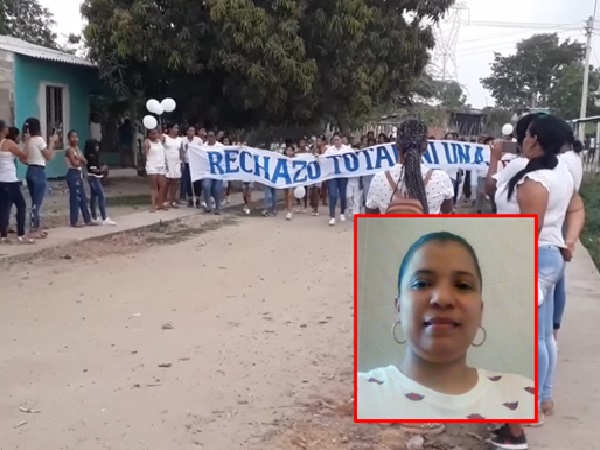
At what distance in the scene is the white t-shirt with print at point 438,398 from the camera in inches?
150

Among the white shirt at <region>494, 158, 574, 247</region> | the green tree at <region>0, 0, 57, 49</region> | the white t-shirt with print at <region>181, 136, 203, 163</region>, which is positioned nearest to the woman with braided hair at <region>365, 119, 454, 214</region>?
the white shirt at <region>494, 158, 574, 247</region>

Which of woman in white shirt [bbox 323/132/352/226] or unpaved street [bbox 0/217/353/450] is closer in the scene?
unpaved street [bbox 0/217/353/450]

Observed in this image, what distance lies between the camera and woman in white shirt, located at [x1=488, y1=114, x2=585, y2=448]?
4.18m

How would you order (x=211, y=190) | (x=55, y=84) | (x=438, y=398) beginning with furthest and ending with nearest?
(x=55, y=84), (x=211, y=190), (x=438, y=398)

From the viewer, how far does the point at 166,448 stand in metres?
4.30

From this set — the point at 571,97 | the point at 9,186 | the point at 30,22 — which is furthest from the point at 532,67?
the point at 9,186

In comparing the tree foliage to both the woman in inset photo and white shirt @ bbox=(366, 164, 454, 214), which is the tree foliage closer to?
white shirt @ bbox=(366, 164, 454, 214)

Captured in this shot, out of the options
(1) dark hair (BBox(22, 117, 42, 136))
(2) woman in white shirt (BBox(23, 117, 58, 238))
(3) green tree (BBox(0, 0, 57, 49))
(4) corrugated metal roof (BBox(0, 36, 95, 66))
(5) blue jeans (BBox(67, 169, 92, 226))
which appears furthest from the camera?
(3) green tree (BBox(0, 0, 57, 49))

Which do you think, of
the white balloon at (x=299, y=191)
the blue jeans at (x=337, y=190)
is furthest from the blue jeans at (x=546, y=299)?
the white balloon at (x=299, y=191)

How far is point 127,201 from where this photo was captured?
17.4 metres

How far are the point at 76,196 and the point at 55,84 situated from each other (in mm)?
9076

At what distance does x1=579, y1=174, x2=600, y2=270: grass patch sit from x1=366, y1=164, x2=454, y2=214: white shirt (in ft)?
21.3

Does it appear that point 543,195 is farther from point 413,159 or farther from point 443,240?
point 443,240

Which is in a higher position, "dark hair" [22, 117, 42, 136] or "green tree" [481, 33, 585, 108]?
"green tree" [481, 33, 585, 108]
